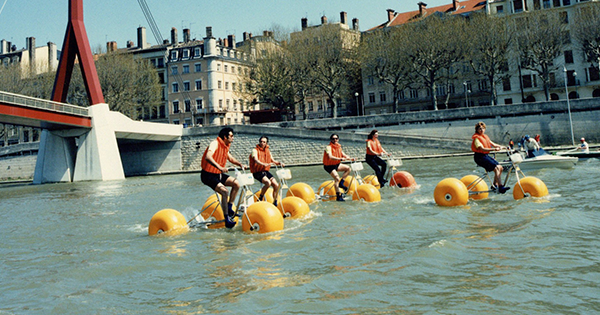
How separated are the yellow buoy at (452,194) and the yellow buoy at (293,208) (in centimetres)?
358

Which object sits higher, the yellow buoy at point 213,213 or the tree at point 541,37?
the tree at point 541,37

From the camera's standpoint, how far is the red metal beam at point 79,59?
43312mm

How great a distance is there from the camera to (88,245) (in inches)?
418

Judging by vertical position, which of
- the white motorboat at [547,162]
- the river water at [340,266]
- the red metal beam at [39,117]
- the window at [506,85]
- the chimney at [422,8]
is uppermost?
the chimney at [422,8]

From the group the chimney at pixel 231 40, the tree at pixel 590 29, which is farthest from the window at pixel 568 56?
the chimney at pixel 231 40

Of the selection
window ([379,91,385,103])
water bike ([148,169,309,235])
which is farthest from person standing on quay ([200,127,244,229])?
window ([379,91,385,103])

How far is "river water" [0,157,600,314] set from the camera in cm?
566

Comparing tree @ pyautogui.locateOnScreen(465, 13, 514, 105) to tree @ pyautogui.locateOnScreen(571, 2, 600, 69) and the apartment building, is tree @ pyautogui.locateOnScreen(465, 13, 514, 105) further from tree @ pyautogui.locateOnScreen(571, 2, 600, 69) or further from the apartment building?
the apartment building

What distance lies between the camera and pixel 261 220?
10188 mm

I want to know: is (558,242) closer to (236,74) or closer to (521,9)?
(521,9)

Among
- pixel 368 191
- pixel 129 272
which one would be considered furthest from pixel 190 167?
pixel 129 272

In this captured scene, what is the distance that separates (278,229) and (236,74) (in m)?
73.1

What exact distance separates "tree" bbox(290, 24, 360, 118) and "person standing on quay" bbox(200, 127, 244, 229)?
1972 inches

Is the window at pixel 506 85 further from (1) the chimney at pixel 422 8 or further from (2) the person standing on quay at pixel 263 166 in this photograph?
(2) the person standing on quay at pixel 263 166
